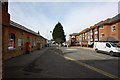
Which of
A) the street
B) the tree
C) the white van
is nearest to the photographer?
the street

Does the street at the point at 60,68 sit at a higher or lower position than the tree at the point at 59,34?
lower

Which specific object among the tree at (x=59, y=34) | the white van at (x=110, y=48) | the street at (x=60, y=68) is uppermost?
the tree at (x=59, y=34)

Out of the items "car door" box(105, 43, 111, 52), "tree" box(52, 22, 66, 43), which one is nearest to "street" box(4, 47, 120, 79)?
"car door" box(105, 43, 111, 52)

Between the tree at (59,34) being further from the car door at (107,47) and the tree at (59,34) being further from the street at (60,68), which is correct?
the street at (60,68)

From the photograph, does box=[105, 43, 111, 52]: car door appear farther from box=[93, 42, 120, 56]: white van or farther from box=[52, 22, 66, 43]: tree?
box=[52, 22, 66, 43]: tree

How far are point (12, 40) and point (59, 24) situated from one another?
1528 inches

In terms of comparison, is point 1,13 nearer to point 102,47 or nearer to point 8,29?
point 8,29

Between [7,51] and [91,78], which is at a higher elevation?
[7,51]

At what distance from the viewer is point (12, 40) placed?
27.3 ft

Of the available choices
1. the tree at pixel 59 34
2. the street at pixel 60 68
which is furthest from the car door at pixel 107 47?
the tree at pixel 59 34

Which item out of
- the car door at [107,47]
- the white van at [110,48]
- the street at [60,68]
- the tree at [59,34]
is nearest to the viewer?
the street at [60,68]

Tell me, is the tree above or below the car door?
above

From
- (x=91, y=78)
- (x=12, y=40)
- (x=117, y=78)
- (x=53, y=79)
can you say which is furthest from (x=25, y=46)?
(x=117, y=78)

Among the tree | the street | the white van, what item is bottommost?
the street
